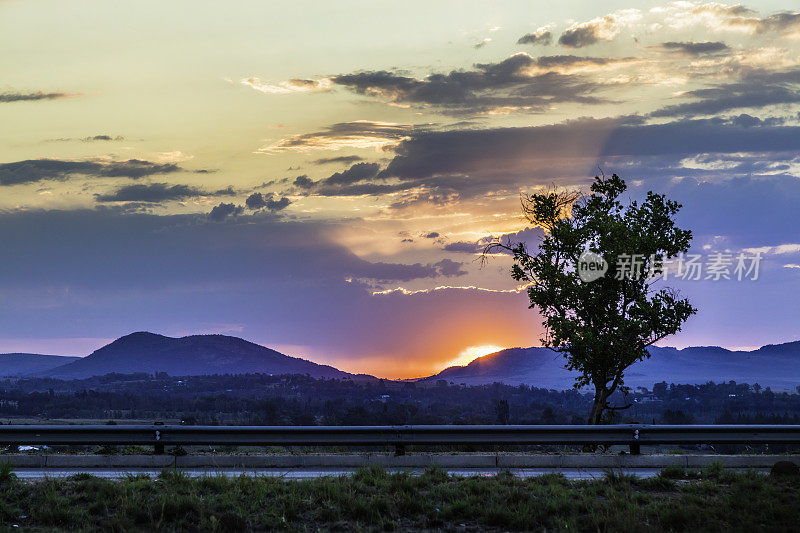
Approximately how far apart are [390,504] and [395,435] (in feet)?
16.5

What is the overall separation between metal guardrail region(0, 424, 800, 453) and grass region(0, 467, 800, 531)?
9.95 ft

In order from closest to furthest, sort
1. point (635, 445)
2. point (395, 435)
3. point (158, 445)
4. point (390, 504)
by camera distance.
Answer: point (390, 504), point (395, 435), point (158, 445), point (635, 445)

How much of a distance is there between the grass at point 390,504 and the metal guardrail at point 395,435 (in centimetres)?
303

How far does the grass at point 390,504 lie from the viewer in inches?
456

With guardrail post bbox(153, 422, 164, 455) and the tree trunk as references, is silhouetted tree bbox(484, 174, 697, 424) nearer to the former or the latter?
the tree trunk

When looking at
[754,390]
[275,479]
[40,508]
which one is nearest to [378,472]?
[275,479]

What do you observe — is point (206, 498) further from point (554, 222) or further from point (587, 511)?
point (554, 222)

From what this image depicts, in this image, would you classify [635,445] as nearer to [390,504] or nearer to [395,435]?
[395,435]

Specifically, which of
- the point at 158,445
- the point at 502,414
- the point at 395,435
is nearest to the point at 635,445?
the point at 395,435

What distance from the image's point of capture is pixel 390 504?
12.4 m

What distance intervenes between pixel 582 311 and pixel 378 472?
13.4 meters

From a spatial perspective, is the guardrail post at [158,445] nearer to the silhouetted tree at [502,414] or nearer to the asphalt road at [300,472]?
the asphalt road at [300,472]

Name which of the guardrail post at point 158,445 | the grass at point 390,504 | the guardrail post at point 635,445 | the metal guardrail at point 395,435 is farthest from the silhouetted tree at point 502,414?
the grass at point 390,504

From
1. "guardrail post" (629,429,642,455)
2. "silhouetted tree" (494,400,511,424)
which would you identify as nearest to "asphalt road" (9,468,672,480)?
"guardrail post" (629,429,642,455)
